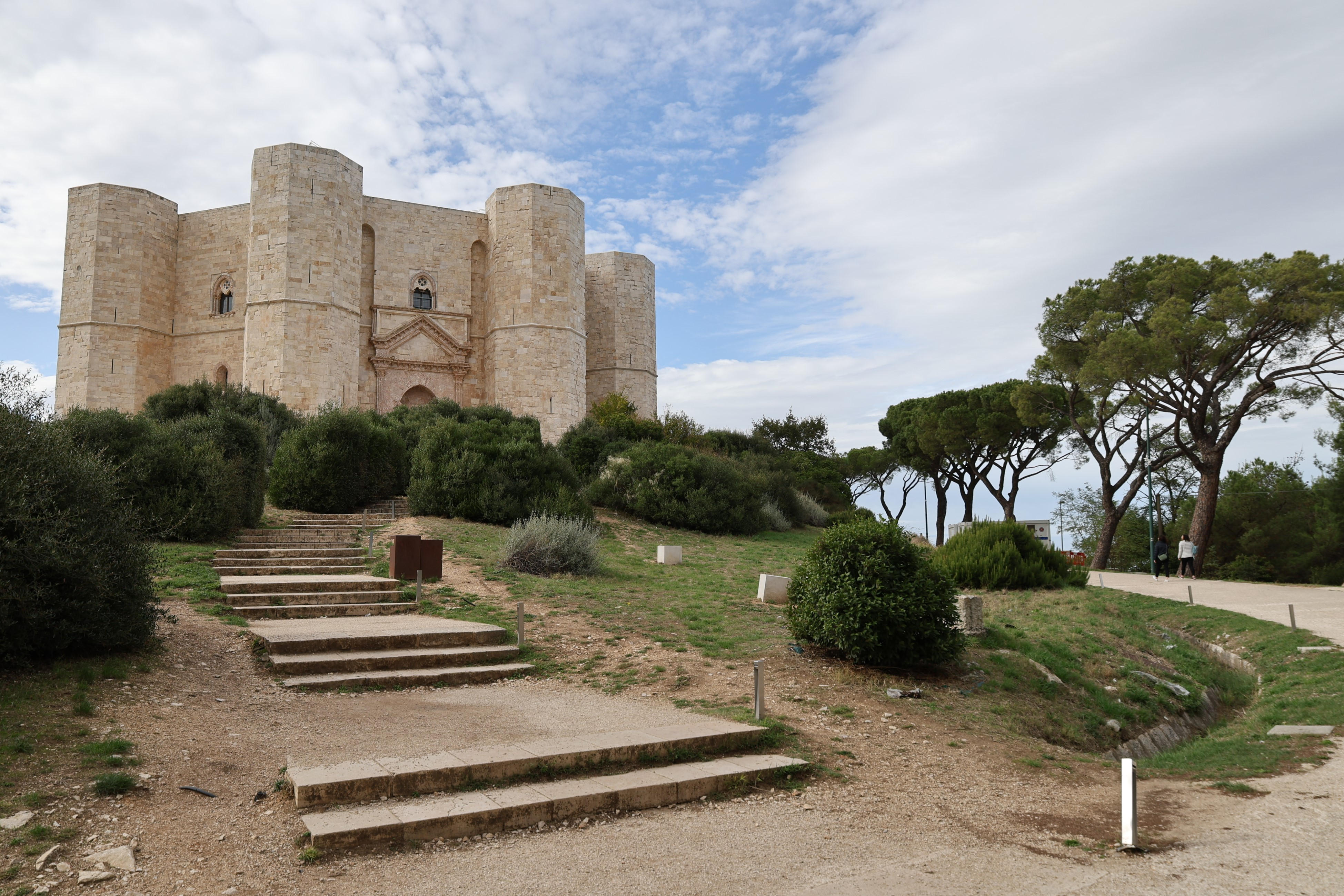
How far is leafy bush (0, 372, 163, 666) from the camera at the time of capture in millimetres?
5707

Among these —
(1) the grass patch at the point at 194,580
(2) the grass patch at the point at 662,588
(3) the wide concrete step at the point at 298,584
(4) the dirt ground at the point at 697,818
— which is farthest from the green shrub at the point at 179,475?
(4) the dirt ground at the point at 697,818

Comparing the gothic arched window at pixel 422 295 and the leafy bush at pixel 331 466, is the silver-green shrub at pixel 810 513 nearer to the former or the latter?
the leafy bush at pixel 331 466

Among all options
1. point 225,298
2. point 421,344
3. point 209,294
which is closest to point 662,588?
point 421,344

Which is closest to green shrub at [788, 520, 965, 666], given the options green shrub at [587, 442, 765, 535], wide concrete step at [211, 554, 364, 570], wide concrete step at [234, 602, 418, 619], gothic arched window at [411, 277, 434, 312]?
wide concrete step at [234, 602, 418, 619]

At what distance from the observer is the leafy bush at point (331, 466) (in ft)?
55.9

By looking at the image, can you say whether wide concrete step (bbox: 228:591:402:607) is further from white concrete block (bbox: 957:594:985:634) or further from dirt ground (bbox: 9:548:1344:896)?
white concrete block (bbox: 957:594:985:634)

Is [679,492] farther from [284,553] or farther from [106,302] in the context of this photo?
[106,302]

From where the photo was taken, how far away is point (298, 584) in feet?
33.6

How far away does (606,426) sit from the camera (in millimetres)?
30031

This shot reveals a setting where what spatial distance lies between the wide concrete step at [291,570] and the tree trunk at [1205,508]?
20656 mm

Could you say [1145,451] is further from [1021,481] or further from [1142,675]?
[1142,675]

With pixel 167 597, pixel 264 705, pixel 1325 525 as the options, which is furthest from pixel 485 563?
pixel 1325 525

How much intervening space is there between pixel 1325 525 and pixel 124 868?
2983 cm

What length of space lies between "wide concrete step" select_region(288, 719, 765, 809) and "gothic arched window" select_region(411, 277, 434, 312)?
3343cm
